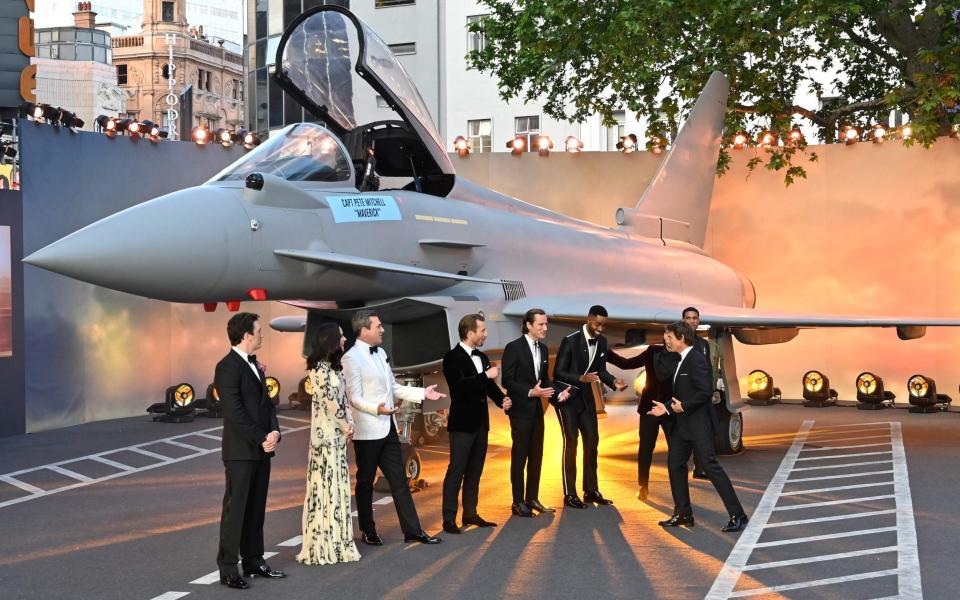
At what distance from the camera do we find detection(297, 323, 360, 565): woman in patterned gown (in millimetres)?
7297

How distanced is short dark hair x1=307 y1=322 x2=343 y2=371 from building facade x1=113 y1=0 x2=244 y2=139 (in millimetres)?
88982

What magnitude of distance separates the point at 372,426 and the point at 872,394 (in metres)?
12.2

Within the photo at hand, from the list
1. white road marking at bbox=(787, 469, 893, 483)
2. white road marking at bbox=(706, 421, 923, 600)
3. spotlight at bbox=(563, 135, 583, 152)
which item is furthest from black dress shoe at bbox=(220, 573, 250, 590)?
spotlight at bbox=(563, 135, 583, 152)

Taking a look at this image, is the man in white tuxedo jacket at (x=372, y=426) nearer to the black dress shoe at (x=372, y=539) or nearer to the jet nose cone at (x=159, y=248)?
the black dress shoe at (x=372, y=539)

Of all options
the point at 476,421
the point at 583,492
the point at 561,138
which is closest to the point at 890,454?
the point at 583,492

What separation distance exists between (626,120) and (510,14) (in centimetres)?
1961

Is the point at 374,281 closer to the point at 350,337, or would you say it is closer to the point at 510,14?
the point at 350,337

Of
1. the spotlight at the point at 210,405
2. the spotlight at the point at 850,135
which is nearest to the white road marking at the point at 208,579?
the spotlight at the point at 210,405

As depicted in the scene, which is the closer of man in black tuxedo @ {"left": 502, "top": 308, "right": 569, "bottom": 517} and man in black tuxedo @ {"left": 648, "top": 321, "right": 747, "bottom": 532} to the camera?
man in black tuxedo @ {"left": 648, "top": 321, "right": 747, "bottom": 532}

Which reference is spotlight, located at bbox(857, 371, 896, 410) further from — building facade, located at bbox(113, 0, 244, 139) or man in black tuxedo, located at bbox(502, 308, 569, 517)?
building facade, located at bbox(113, 0, 244, 139)

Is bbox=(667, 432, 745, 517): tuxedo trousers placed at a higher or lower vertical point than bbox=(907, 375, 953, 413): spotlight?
higher

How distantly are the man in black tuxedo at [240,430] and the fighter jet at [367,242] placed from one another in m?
2.15

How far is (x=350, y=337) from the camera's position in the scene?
11.0m

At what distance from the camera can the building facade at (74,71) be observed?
81750mm
